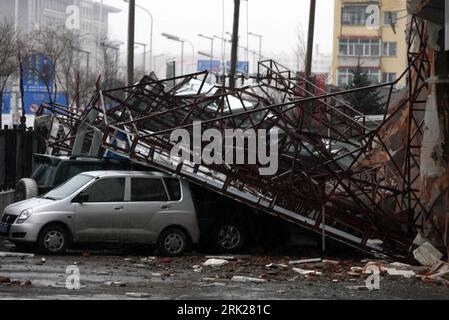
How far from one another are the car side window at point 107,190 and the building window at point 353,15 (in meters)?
78.8

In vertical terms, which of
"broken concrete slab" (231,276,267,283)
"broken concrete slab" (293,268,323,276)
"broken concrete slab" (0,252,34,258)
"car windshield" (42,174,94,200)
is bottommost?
"broken concrete slab" (0,252,34,258)

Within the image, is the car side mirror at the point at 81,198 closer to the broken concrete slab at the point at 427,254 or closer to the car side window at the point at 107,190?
the car side window at the point at 107,190

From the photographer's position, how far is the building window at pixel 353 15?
91.0 metres

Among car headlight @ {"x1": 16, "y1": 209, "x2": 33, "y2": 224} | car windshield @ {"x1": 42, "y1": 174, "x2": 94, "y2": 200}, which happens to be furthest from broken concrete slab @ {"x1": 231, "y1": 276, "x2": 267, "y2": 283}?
car headlight @ {"x1": 16, "y1": 209, "x2": 33, "y2": 224}

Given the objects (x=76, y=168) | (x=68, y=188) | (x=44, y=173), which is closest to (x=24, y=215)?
(x=68, y=188)

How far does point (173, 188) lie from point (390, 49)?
79.2m

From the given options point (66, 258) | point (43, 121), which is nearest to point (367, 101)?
point (43, 121)

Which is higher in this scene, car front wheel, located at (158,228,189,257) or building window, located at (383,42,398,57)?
building window, located at (383,42,398,57)

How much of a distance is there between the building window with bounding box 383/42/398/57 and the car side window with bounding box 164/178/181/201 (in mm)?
78305

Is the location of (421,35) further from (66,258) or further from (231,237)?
(66,258)

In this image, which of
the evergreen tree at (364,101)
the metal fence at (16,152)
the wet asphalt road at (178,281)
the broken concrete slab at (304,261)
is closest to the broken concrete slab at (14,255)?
the wet asphalt road at (178,281)

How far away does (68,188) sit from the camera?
15.8 metres

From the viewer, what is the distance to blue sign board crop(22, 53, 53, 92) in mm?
41981

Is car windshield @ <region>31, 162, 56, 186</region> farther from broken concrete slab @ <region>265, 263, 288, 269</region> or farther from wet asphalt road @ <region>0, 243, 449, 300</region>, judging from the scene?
broken concrete slab @ <region>265, 263, 288, 269</region>
